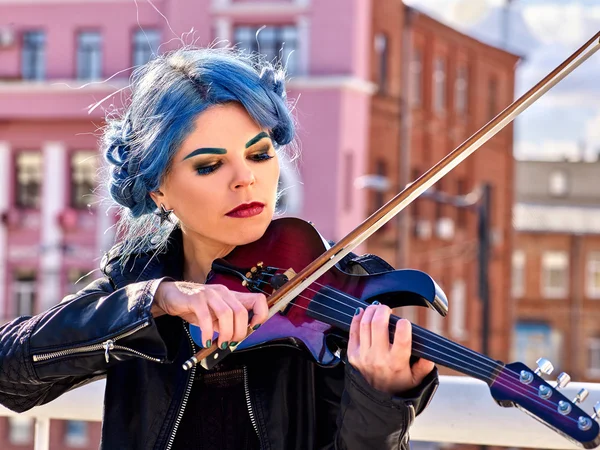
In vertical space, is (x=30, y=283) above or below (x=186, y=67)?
below

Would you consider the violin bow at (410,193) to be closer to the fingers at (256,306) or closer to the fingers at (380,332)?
the fingers at (256,306)

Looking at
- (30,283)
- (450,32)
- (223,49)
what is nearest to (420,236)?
(450,32)

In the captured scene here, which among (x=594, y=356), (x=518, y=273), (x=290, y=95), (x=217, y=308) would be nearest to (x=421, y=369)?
(x=217, y=308)

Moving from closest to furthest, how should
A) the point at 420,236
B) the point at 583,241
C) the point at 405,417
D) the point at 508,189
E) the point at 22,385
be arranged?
the point at 405,417, the point at 22,385, the point at 420,236, the point at 508,189, the point at 583,241

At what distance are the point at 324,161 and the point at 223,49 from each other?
18.5 metres

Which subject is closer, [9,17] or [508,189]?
[9,17]

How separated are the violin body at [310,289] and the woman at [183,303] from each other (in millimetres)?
43

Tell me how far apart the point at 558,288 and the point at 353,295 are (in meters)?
37.7

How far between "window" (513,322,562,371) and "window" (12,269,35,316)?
1982 cm

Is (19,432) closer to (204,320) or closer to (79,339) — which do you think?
(79,339)

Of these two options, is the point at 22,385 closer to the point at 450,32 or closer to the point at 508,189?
the point at 450,32

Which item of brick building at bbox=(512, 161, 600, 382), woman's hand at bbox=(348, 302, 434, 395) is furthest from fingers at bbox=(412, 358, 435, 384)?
brick building at bbox=(512, 161, 600, 382)

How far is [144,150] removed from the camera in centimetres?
207

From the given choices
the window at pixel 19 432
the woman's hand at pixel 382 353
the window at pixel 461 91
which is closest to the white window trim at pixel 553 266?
the window at pixel 461 91
